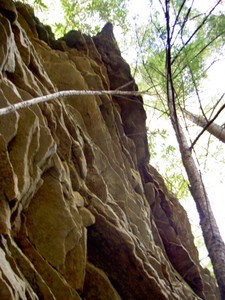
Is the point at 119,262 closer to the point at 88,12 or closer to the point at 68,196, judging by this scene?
the point at 68,196

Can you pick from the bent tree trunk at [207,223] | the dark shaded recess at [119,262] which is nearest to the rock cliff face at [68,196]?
the dark shaded recess at [119,262]

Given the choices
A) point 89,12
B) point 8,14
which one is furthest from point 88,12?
point 8,14

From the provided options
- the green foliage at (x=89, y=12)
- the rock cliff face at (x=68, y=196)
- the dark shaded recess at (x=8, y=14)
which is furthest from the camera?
the green foliage at (x=89, y=12)

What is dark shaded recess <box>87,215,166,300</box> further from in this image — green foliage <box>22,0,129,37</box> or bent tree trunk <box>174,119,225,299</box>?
green foliage <box>22,0,129,37</box>

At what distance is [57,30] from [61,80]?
385cm

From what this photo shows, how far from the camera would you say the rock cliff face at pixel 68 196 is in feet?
11.7

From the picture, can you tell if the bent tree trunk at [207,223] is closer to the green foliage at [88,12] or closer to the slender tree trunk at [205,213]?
the slender tree trunk at [205,213]

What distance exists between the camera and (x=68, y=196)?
436 centimetres

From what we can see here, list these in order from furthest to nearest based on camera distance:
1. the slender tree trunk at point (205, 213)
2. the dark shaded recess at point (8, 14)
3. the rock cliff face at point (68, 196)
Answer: the dark shaded recess at point (8, 14)
the slender tree trunk at point (205, 213)
the rock cliff face at point (68, 196)

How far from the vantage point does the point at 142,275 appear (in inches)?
183

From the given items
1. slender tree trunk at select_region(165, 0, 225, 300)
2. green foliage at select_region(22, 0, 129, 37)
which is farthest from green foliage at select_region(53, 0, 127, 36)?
slender tree trunk at select_region(165, 0, 225, 300)

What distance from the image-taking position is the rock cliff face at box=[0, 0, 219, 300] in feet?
11.7

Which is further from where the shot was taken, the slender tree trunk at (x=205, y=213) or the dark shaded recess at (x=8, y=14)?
the dark shaded recess at (x=8, y=14)

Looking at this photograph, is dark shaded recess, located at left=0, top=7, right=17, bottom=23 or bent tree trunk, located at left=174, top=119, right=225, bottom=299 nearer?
bent tree trunk, located at left=174, top=119, right=225, bottom=299
